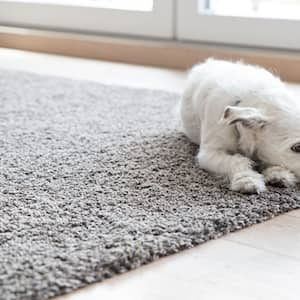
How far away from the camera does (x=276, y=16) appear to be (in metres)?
3.20

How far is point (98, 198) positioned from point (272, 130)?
19.1 inches

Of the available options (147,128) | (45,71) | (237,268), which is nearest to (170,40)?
(45,71)

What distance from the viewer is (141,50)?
3605mm

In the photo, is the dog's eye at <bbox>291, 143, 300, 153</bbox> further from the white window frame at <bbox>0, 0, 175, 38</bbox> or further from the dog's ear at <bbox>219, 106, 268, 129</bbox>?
the white window frame at <bbox>0, 0, 175, 38</bbox>

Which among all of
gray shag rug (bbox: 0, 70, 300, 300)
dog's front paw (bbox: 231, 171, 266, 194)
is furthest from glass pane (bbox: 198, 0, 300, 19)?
dog's front paw (bbox: 231, 171, 266, 194)

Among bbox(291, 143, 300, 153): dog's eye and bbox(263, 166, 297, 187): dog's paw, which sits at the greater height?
bbox(291, 143, 300, 153): dog's eye

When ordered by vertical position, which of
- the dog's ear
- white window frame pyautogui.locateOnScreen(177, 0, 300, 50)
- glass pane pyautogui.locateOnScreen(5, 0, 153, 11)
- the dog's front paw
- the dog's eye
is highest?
glass pane pyautogui.locateOnScreen(5, 0, 153, 11)

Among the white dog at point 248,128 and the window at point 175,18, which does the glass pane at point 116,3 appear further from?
the white dog at point 248,128

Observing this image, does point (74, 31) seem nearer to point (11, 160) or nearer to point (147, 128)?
point (147, 128)

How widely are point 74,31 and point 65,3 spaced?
161 millimetres

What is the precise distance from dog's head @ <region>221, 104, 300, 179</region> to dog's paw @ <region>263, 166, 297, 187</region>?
2cm

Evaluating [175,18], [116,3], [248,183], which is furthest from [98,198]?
[116,3]

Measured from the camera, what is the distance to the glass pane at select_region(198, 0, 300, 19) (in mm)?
3182

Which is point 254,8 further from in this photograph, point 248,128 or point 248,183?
point 248,183
